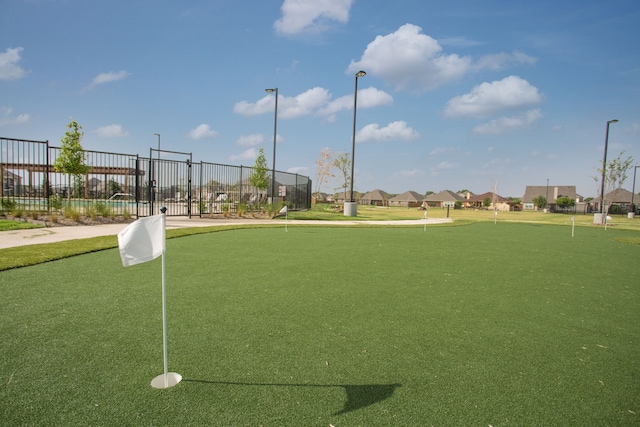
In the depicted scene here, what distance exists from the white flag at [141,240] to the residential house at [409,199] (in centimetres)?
9902

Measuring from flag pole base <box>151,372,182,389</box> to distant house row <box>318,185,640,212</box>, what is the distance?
68934mm

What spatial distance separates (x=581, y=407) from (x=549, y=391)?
0.68 ft

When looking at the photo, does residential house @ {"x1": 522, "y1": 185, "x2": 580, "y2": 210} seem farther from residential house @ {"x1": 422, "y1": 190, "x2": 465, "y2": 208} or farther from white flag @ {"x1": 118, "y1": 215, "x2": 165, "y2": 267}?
white flag @ {"x1": 118, "y1": 215, "x2": 165, "y2": 267}

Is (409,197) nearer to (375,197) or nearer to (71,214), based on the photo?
(375,197)

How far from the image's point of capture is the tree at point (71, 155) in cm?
1427

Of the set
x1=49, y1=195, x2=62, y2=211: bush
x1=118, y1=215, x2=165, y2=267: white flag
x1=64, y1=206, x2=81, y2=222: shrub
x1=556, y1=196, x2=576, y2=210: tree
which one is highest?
x1=556, y1=196, x2=576, y2=210: tree

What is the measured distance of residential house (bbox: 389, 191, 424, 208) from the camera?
99500 mm

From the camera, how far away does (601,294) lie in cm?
509

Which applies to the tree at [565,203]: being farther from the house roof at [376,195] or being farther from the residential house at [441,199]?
the house roof at [376,195]

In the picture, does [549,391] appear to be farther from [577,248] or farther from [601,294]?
[577,248]

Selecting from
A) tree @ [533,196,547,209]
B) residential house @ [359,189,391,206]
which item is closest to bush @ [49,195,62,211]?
tree @ [533,196,547,209]

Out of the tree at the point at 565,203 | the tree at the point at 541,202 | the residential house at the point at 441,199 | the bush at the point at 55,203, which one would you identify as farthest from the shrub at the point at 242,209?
the residential house at the point at 441,199

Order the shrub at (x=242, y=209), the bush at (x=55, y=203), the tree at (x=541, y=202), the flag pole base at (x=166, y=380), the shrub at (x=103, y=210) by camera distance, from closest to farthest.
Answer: the flag pole base at (x=166, y=380), the bush at (x=55, y=203), the shrub at (x=103, y=210), the shrub at (x=242, y=209), the tree at (x=541, y=202)

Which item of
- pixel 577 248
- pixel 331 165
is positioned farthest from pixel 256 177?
pixel 331 165
